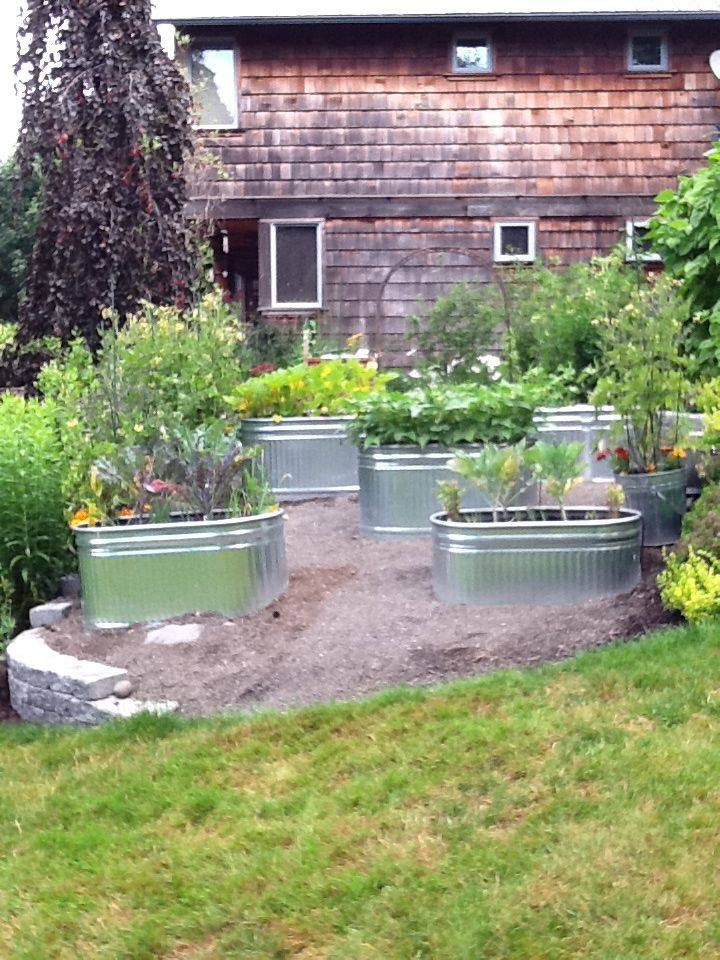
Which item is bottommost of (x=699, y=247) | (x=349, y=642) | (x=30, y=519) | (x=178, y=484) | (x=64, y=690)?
(x=64, y=690)

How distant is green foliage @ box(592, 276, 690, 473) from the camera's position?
639 cm

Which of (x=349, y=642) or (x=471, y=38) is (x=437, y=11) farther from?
(x=349, y=642)

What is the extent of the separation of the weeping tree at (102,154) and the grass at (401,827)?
622 centimetres

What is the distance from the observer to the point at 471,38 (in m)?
16.1

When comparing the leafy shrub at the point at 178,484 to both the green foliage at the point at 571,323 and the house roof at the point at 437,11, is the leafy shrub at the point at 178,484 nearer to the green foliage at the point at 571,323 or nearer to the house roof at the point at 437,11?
the green foliage at the point at 571,323

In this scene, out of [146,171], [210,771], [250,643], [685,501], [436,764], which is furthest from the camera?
[146,171]

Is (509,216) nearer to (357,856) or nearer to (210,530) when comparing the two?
(210,530)

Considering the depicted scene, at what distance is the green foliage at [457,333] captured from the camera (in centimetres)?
1011

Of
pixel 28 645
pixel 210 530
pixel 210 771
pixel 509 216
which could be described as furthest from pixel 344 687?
pixel 509 216

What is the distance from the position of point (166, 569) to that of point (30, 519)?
1078 millimetres

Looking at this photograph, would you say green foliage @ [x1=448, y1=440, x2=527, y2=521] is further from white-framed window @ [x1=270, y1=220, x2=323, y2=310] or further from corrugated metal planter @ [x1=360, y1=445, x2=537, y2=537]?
white-framed window @ [x1=270, y1=220, x2=323, y2=310]

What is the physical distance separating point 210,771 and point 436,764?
0.85 meters

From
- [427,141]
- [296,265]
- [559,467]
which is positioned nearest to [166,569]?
[559,467]

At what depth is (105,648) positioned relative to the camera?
574 cm
